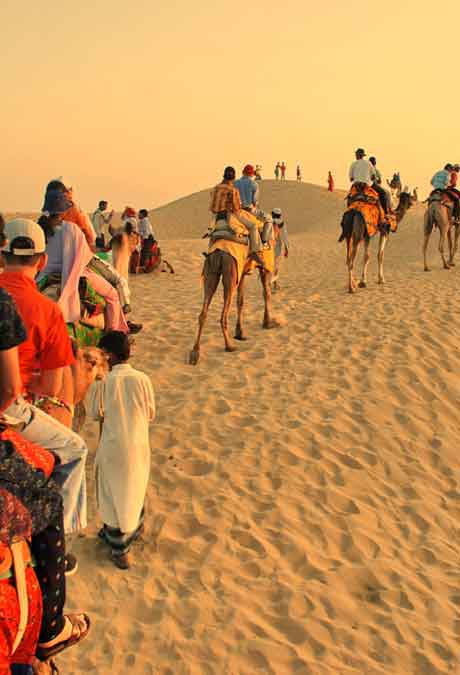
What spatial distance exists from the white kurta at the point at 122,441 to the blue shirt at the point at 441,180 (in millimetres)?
13631

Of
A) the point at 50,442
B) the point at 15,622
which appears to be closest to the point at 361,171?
the point at 50,442

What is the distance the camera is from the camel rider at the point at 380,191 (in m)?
14.1

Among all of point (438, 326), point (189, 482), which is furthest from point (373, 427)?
point (438, 326)

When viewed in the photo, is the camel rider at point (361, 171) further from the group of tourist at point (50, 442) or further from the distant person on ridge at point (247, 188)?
the group of tourist at point (50, 442)

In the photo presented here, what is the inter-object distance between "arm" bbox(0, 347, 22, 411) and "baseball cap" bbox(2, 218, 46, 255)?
1010mm

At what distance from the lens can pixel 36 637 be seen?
257 centimetres

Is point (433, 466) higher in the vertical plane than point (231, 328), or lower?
lower

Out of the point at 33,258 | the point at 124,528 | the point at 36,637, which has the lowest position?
the point at 124,528

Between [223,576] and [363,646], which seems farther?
[223,576]

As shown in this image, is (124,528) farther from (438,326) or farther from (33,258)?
(438,326)

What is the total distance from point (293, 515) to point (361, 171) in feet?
32.5

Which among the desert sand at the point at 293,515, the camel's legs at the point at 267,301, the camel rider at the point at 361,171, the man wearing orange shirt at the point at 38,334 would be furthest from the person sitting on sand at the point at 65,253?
the camel rider at the point at 361,171

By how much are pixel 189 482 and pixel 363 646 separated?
7.54ft

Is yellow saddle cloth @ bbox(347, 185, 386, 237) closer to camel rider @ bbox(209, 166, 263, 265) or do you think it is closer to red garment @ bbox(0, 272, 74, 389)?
camel rider @ bbox(209, 166, 263, 265)
